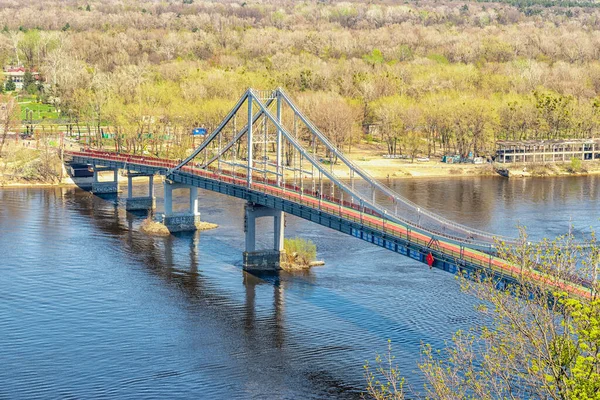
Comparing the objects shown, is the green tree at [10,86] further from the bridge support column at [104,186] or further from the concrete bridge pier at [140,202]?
the concrete bridge pier at [140,202]

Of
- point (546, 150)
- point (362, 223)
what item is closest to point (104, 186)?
point (362, 223)

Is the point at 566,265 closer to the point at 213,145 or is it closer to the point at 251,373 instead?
the point at 251,373

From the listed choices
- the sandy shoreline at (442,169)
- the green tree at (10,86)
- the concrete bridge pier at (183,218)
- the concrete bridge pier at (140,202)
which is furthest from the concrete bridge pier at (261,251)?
the green tree at (10,86)

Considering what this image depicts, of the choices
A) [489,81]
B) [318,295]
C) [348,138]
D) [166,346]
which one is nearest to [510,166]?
[348,138]

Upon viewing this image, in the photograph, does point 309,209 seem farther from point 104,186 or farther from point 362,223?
point 104,186

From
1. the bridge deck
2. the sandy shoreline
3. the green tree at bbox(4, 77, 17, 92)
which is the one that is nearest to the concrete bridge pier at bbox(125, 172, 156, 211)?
the bridge deck
